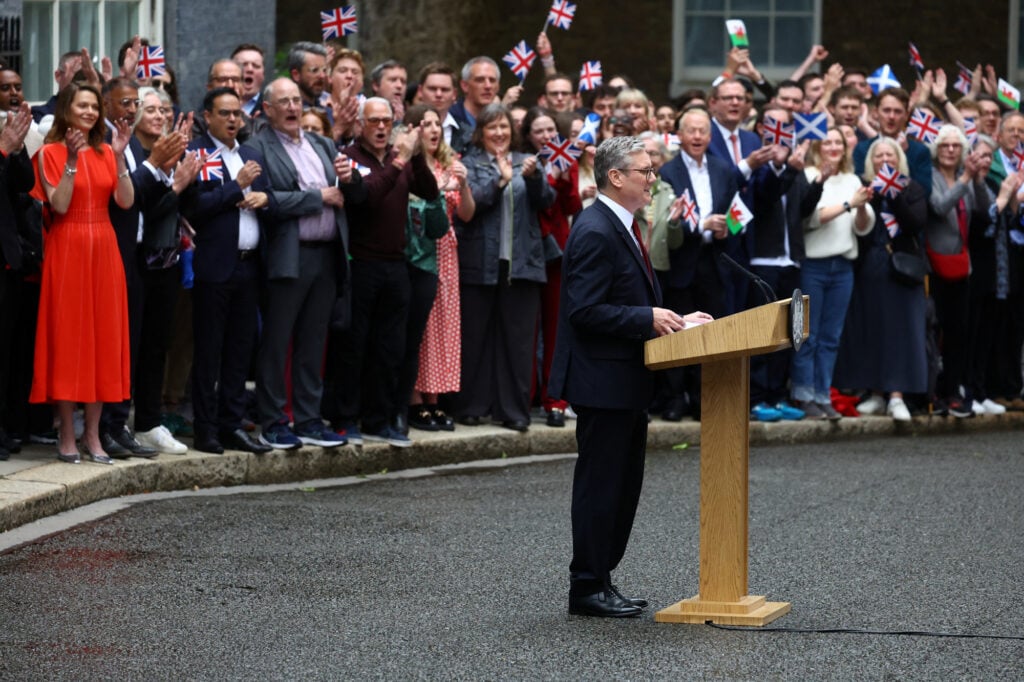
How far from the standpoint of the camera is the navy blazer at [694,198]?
1402 cm

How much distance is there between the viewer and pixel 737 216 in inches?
538

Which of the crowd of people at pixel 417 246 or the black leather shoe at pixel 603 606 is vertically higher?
the crowd of people at pixel 417 246

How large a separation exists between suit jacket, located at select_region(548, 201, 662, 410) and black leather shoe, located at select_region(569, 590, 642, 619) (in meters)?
0.80

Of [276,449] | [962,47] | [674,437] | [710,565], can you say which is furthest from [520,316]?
[962,47]

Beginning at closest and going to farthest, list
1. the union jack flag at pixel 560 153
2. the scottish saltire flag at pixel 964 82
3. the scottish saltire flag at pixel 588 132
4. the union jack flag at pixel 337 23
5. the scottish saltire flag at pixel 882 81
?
1. the union jack flag at pixel 560 153
2. the scottish saltire flag at pixel 588 132
3. the union jack flag at pixel 337 23
4. the scottish saltire flag at pixel 882 81
5. the scottish saltire flag at pixel 964 82

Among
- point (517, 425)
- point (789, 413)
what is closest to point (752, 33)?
point (789, 413)

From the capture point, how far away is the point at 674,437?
14.1 m

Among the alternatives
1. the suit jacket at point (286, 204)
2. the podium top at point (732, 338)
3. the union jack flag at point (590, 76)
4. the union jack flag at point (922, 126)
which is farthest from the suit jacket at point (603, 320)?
the union jack flag at point (922, 126)

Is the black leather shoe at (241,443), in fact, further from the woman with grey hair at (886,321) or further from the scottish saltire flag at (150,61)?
the woman with grey hair at (886,321)

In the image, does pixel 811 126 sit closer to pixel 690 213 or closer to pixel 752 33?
pixel 690 213

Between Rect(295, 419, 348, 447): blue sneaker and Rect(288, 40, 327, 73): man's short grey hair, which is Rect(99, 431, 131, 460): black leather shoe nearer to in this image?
Rect(295, 419, 348, 447): blue sneaker

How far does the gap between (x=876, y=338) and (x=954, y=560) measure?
620 centimetres

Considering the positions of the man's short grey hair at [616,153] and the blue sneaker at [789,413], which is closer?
the man's short grey hair at [616,153]

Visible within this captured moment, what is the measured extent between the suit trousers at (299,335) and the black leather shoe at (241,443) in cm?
21
